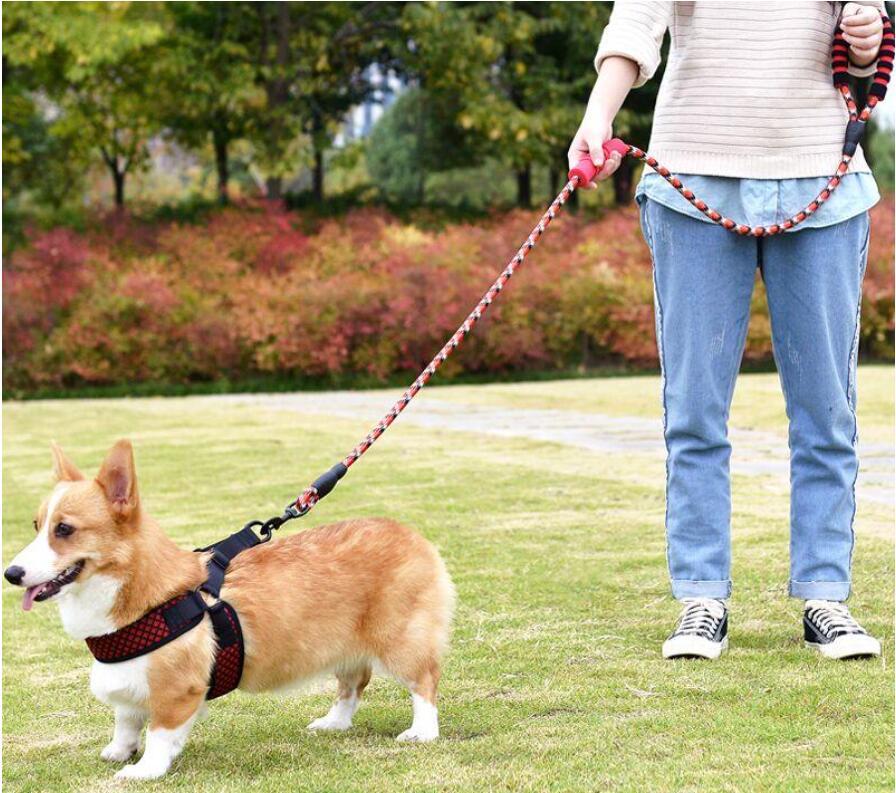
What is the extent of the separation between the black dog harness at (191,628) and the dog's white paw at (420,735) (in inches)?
16.3

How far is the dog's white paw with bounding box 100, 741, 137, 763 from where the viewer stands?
2.85 metres

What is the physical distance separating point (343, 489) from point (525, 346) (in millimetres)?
9242

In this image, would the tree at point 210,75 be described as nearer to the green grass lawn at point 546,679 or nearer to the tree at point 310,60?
the tree at point 310,60

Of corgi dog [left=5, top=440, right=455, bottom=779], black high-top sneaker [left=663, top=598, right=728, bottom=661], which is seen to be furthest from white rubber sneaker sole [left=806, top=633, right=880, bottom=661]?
corgi dog [left=5, top=440, right=455, bottom=779]

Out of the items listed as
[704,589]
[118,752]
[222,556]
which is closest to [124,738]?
[118,752]

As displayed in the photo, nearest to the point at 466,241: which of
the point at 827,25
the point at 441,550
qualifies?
the point at 441,550

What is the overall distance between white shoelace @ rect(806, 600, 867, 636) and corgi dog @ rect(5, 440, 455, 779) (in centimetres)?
114

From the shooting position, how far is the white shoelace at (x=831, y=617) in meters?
3.49

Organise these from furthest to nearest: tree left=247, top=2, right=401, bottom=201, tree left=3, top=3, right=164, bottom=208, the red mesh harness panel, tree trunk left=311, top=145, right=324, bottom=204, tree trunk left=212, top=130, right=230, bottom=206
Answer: tree trunk left=311, top=145, right=324, bottom=204 → tree trunk left=212, top=130, right=230, bottom=206 → tree left=247, top=2, right=401, bottom=201 → tree left=3, top=3, right=164, bottom=208 → the red mesh harness panel

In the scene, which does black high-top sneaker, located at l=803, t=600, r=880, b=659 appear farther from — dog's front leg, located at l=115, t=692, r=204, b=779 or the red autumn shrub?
the red autumn shrub

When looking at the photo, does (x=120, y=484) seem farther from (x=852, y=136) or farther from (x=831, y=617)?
(x=852, y=136)

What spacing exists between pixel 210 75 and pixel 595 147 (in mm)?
18020

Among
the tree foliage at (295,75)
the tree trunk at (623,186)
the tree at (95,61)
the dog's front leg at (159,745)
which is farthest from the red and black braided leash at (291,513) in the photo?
the tree trunk at (623,186)

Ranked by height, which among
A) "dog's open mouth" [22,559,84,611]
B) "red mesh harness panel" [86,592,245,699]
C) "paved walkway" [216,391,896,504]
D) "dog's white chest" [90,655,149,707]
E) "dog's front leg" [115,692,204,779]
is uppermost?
"dog's open mouth" [22,559,84,611]
